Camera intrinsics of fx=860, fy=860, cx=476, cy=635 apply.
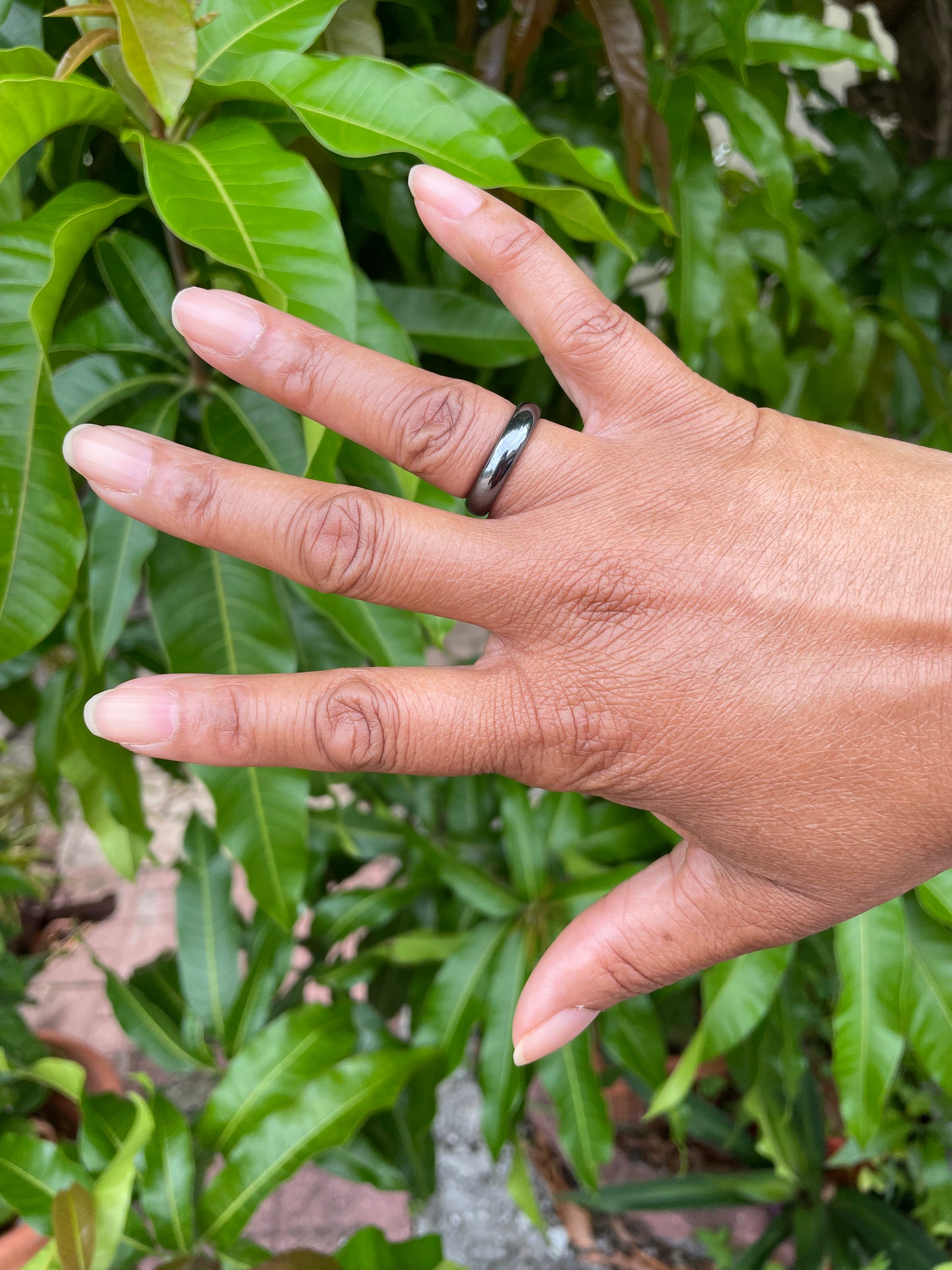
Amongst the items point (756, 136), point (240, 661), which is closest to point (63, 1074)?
point (240, 661)

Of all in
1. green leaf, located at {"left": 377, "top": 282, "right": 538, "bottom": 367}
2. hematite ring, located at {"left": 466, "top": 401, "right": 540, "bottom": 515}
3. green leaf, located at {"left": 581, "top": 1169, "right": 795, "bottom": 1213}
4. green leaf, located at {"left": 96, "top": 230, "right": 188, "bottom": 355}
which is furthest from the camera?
green leaf, located at {"left": 581, "top": 1169, "right": 795, "bottom": 1213}

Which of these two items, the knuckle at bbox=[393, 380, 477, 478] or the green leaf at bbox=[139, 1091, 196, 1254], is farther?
the green leaf at bbox=[139, 1091, 196, 1254]

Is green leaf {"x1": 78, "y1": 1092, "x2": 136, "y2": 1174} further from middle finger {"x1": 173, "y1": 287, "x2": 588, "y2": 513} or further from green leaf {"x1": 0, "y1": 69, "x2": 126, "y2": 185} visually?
green leaf {"x1": 0, "y1": 69, "x2": 126, "y2": 185}

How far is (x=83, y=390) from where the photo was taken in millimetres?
778

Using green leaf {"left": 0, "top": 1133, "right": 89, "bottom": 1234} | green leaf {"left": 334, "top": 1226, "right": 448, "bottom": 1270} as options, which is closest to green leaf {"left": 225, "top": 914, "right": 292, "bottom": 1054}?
green leaf {"left": 0, "top": 1133, "right": 89, "bottom": 1234}

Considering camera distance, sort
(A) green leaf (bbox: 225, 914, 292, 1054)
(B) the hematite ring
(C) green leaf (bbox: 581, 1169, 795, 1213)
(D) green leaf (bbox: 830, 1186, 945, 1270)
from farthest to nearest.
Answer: (C) green leaf (bbox: 581, 1169, 795, 1213) → (D) green leaf (bbox: 830, 1186, 945, 1270) → (A) green leaf (bbox: 225, 914, 292, 1054) → (B) the hematite ring

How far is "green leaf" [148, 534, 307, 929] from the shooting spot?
2.55ft

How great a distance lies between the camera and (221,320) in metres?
0.55

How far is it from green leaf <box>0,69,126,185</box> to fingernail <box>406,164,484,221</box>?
0.21 metres

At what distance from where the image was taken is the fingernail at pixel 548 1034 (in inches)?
26.8

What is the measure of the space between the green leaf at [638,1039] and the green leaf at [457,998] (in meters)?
0.16

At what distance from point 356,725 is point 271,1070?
66 cm

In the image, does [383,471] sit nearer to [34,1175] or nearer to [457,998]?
[457,998]

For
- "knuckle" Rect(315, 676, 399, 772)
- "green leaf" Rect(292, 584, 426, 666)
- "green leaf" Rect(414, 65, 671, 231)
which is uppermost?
"green leaf" Rect(414, 65, 671, 231)
